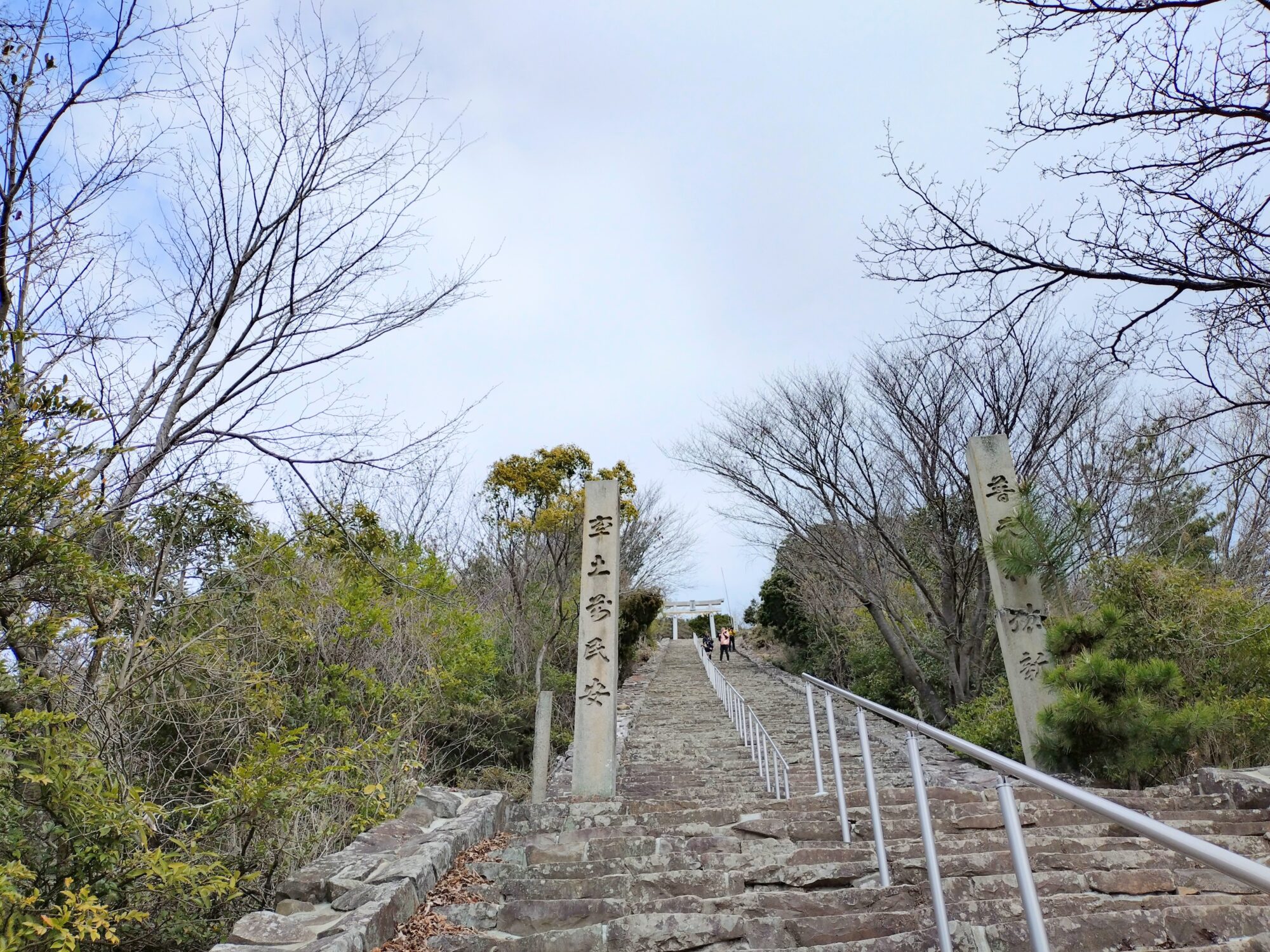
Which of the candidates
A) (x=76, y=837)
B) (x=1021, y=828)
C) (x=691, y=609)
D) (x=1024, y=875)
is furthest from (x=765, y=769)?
→ (x=691, y=609)

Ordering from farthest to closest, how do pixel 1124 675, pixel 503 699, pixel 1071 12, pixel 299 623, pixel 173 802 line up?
pixel 503 699, pixel 299 623, pixel 1124 675, pixel 173 802, pixel 1071 12

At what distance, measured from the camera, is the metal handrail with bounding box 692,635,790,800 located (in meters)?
7.70

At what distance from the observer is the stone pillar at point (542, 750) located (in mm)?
7062

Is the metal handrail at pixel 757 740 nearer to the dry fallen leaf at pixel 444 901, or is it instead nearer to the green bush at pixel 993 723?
the green bush at pixel 993 723

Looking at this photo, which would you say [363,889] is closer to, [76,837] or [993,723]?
[76,837]

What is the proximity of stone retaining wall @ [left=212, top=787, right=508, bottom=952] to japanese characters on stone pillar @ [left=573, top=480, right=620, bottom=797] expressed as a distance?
203 cm

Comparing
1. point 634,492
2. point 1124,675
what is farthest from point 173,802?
point 634,492

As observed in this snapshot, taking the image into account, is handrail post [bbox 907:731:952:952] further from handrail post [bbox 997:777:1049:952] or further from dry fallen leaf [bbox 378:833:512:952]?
dry fallen leaf [bbox 378:833:512:952]

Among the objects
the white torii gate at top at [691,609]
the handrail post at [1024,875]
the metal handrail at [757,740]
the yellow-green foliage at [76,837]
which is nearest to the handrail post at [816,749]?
the metal handrail at [757,740]

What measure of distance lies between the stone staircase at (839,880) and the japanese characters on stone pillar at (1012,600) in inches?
66.7

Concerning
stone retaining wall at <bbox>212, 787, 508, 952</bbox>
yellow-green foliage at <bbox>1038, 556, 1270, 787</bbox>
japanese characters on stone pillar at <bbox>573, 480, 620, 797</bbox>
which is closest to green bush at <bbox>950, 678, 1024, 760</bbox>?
yellow-green foliage at <bbox>1038, 556, 1270, 787</bbox>

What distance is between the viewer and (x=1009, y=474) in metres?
7.66

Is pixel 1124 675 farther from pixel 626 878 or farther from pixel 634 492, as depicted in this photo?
pixel 634 492

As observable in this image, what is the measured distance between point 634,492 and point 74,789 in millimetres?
16308
